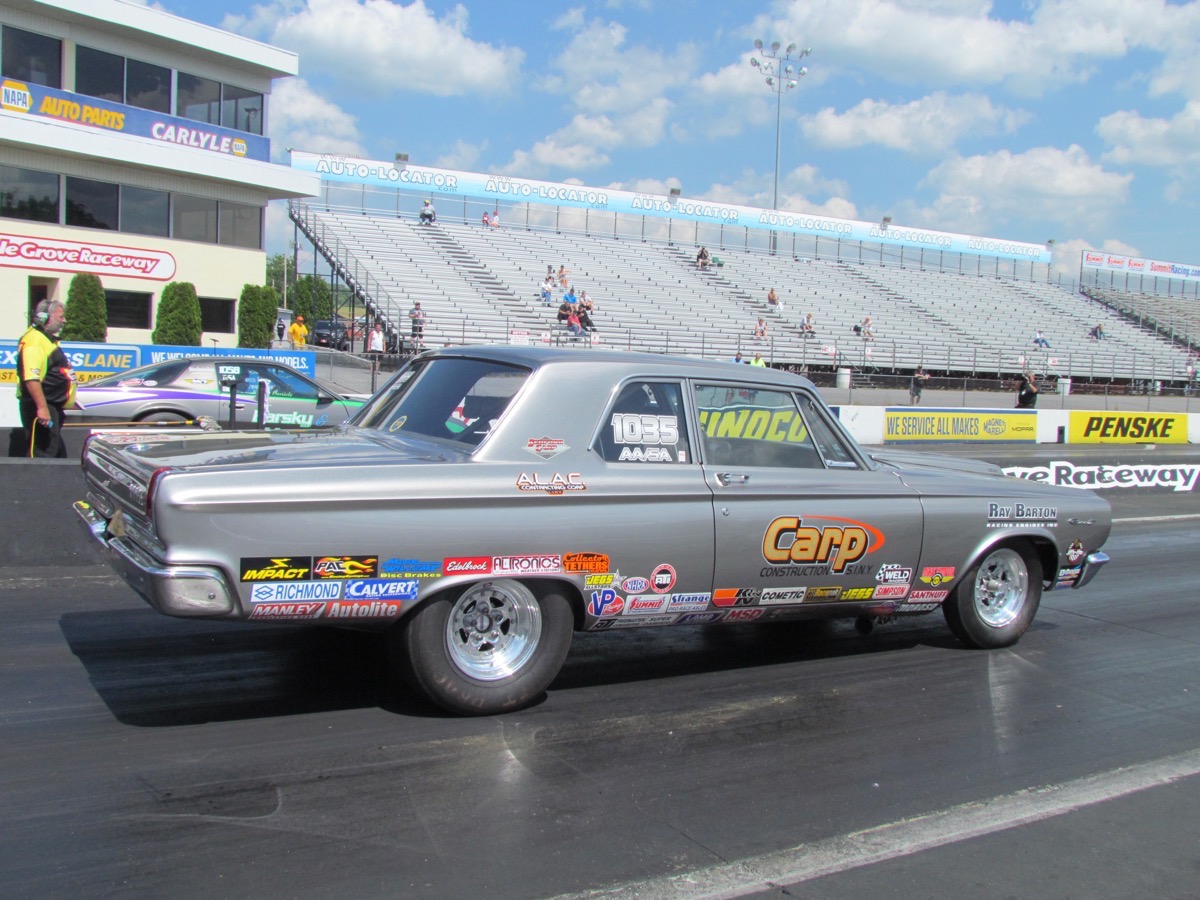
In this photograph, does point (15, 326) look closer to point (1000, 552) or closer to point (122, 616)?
point (122, 616)

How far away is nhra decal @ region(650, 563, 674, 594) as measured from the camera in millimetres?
5004

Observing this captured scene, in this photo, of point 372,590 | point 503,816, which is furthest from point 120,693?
point 503,816

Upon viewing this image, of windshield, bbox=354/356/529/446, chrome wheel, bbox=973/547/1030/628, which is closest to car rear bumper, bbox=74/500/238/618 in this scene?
windshield, bbox=354/356/529/446

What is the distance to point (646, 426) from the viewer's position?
5.17 meters

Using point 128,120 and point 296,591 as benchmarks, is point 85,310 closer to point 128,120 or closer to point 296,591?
point 128,120

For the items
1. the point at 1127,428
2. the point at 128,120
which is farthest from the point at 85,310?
the point at 1127,428

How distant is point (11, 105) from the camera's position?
24109 mm

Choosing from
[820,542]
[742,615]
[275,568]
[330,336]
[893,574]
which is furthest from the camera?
[330,336]

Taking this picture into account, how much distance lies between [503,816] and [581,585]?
1.25 metres

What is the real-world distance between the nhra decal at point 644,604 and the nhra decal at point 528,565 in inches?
17.3

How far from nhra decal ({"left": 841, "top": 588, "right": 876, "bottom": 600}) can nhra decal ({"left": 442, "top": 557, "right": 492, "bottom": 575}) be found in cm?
210

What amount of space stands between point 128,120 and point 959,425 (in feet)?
73.3

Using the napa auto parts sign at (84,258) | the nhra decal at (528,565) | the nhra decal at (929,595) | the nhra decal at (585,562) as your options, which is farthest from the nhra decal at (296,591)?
the napa auto parts sign at (84,258)

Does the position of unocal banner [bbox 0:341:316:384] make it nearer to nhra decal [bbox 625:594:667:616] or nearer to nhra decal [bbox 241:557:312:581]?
nhra decal [bbox 625:594:667:616]
